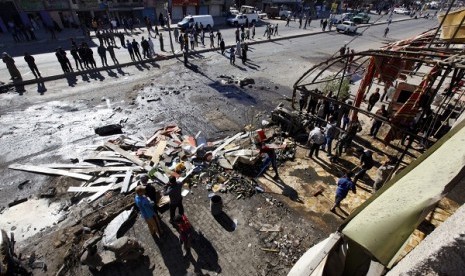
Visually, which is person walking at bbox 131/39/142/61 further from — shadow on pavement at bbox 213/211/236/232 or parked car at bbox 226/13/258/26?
parked car at bbox 226/13/258/26

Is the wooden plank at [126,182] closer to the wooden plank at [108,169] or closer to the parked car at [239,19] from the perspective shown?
the wooden plank at [108,169]

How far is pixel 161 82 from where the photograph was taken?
62.3 ft

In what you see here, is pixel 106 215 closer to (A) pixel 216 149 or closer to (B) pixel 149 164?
(B) pixel 149 164

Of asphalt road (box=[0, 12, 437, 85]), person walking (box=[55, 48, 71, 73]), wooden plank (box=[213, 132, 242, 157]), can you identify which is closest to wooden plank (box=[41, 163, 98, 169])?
wooden plank (box=[213, 132, 242, 157])

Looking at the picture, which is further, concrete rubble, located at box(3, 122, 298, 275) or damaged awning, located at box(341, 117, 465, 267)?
concrete rubble, located at box(3, 122, 298, 275)

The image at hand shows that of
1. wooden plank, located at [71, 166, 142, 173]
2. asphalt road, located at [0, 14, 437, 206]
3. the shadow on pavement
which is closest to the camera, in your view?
the shadow on pavement

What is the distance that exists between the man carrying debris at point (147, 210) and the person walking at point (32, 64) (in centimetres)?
1645

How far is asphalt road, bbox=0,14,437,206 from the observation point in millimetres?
11938

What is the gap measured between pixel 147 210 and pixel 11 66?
17.3 metres

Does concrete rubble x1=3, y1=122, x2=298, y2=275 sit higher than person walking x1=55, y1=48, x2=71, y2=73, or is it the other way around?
person walking x1=55, y1=48, x2=71, y2=73

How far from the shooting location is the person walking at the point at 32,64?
17203 mm

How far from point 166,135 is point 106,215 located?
5.21m

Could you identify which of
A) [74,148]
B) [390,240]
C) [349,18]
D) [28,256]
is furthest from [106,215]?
[349,18]

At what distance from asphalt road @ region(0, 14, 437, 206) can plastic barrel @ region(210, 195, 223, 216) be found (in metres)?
5.25
